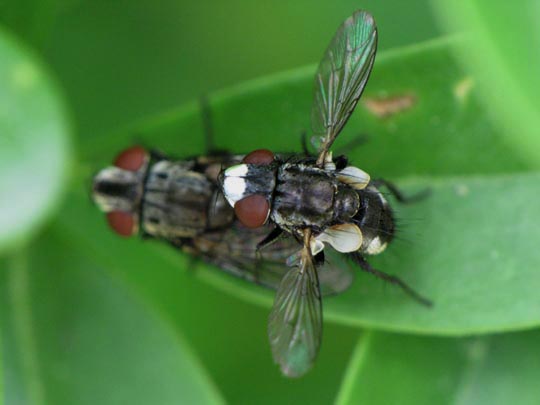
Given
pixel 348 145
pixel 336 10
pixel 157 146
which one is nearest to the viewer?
pixel 348 145

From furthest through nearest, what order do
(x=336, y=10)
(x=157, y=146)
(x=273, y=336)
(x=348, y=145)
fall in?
(x=336, y=10)
(x=157, y=146)
(x=348, y=145)
(x=273, y=336)

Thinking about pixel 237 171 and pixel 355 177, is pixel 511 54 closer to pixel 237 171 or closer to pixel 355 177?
pixel 355 177

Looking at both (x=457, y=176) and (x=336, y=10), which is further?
(x=336, y=10)

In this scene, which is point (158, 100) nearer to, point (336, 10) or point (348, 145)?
point (336, 10)

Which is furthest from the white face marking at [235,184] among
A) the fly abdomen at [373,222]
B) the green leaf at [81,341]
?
the green leaf at [81,341]

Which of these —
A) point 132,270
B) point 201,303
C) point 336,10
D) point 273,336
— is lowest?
point 201,303

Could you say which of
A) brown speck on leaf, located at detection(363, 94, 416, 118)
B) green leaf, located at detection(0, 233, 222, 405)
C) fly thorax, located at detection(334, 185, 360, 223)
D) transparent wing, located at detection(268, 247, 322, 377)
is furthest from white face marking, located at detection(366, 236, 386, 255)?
green leaf, located at detection(0, 233, 222, 405)

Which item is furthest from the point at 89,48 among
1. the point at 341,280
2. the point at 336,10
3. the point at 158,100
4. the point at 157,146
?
the point at 341,280

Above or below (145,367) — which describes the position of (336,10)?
above
